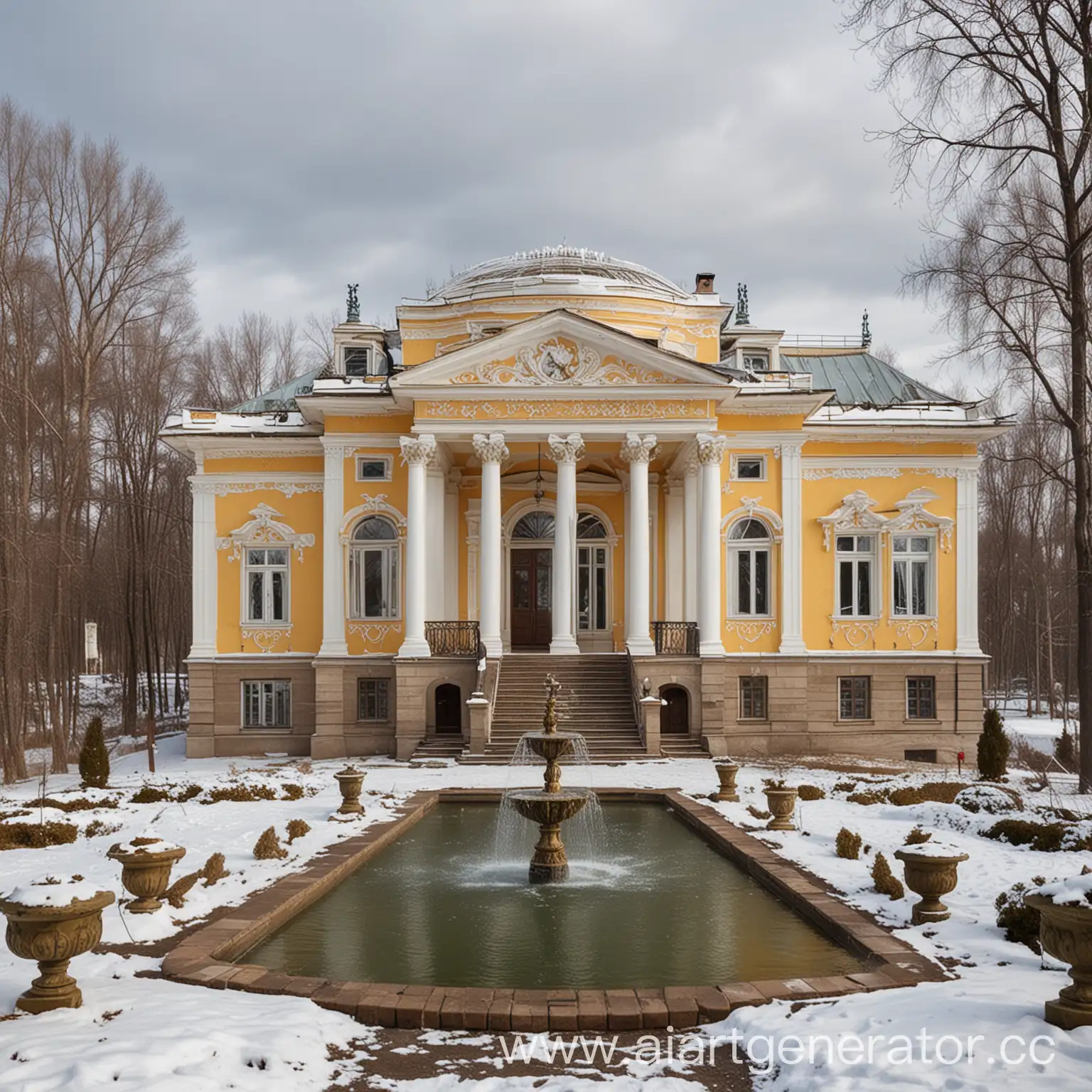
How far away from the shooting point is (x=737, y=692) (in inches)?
1017

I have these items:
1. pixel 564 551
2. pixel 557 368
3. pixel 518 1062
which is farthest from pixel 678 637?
pixel 518 1062

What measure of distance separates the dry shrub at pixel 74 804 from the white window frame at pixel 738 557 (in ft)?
49.6

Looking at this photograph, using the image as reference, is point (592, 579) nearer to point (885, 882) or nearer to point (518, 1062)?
point (885, 882)

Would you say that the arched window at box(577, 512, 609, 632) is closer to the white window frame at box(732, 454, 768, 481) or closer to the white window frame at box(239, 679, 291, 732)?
the white window frame at box(732, 454, 768, 481)

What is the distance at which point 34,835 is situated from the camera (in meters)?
13.5

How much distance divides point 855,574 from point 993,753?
26.6ft

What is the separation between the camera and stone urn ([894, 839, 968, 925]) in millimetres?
9250

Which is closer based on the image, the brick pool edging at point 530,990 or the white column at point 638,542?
the brick pool edging at point 530,990

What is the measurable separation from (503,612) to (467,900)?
62.0 feet

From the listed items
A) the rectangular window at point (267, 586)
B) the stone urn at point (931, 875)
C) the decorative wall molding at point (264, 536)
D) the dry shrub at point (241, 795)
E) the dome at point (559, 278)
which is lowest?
the dry shrub at point (241, 795)

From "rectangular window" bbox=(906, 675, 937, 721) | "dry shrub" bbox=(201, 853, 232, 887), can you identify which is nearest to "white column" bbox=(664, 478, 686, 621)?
"rectangular window" bbox=(906, 675, 937, 721)

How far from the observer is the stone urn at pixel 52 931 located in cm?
696

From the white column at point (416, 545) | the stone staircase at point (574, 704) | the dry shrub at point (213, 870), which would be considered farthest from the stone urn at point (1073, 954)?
the white column at point (416, 545)

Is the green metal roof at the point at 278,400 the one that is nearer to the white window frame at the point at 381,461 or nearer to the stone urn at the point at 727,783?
the white window frame at the point at 381,461
